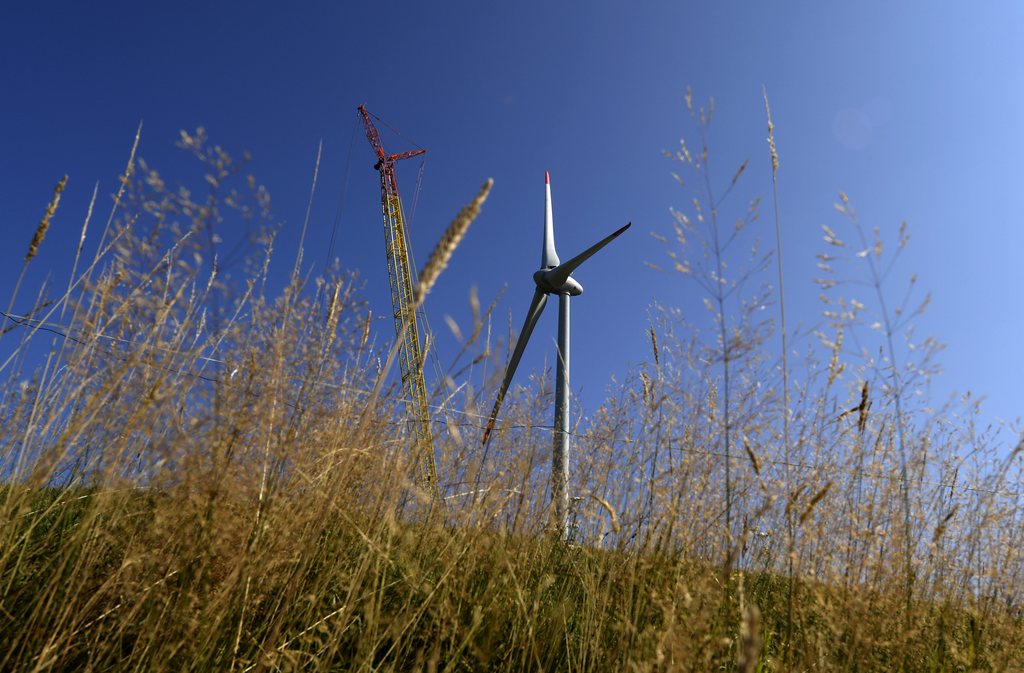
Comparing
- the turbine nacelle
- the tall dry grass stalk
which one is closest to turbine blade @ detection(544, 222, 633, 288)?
the turbine nacelle

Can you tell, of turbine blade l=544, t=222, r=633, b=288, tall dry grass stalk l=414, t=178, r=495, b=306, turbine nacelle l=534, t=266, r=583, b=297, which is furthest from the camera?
turbine nacelle l=534, t=266, r=583, b=297

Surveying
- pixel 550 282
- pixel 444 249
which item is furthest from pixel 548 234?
pixel 444 249

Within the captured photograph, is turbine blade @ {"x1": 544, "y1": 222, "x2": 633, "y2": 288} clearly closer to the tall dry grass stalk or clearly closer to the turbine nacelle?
the turbine nacelle

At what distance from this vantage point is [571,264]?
11977 millimetres

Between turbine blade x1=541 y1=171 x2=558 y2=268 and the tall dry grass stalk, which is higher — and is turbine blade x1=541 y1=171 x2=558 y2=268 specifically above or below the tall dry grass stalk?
above

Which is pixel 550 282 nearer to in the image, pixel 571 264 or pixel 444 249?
pixel 571 264

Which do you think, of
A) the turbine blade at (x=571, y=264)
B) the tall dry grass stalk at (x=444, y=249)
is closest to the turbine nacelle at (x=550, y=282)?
the turbine blade at (x=571, y=264)

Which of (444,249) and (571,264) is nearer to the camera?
(444,249)

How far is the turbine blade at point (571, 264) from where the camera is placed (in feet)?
35.8

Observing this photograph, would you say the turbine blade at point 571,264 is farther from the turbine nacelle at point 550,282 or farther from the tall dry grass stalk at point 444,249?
the tall dry grass stalk at point 444,249

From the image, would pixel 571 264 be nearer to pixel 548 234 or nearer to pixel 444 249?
pixel 548 234

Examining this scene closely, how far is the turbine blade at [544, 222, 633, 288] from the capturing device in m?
10.9

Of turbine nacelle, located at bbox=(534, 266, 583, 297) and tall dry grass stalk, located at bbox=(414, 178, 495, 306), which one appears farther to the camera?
turbine nacelle, located at bbox=(534, 266, 583, 297)

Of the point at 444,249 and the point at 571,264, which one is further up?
the point at 571,264
